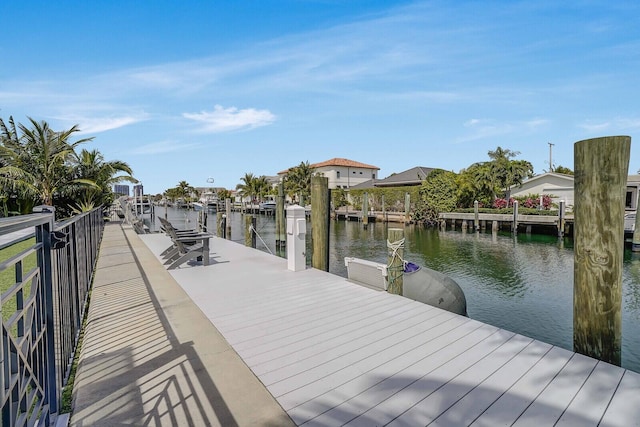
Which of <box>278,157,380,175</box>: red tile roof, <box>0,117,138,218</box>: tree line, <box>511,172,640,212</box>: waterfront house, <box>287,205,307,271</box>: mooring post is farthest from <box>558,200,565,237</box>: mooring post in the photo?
<box>278,157,380,175</box>: red tile roof

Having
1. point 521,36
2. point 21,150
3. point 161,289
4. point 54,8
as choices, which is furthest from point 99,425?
point 21,150

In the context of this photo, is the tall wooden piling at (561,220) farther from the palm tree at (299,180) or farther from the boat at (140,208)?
the palm tree at (299,180)

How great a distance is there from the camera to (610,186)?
3.35 metres

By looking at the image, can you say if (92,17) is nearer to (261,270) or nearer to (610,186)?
(261,270)

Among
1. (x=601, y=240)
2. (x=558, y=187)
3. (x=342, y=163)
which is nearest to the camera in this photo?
(x=601, y=240)

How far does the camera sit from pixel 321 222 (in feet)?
24.4

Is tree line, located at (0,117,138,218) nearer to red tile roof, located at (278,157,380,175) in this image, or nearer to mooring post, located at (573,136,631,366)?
mooring post, located at (573,136,631,366)

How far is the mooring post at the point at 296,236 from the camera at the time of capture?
23.1 feet

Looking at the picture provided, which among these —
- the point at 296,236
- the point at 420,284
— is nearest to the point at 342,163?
the point at 296,236

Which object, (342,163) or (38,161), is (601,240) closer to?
(38,161)

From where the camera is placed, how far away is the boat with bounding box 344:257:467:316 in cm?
577

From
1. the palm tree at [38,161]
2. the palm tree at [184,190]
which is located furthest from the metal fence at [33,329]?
the palm tree at [184,190]

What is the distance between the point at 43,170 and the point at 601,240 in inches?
808

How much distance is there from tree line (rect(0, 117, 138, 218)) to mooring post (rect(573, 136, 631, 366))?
63.0 ft
